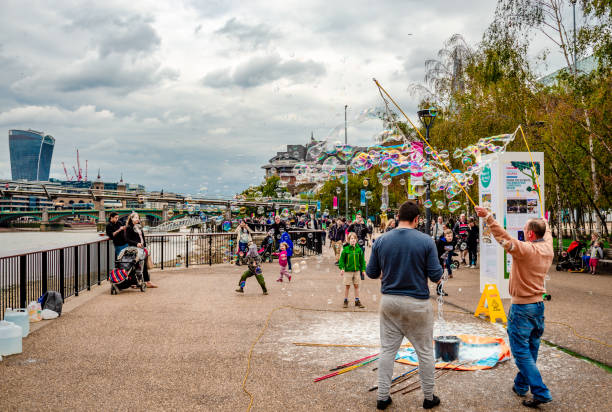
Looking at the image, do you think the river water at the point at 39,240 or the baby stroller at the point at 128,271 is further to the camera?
the river water at the point at 39,240

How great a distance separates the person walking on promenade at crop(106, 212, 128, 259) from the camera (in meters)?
12.4

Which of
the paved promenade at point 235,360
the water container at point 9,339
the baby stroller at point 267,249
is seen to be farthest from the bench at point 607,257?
the water container at point 9,339

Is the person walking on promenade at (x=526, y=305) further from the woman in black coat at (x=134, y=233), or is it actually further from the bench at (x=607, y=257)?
the bench at (x=607, y=257)

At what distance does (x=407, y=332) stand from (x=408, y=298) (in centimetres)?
32

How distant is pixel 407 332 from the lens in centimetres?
446

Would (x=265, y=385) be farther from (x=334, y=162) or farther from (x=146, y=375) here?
(x=334, y=162)

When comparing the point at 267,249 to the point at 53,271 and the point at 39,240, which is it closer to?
the point at 53,271

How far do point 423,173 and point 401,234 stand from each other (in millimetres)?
7634

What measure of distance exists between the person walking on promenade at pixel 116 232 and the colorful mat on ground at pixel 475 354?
336 inches

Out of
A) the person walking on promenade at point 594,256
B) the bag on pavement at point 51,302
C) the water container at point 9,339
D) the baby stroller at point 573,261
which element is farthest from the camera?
the baby stroller at point 573,261

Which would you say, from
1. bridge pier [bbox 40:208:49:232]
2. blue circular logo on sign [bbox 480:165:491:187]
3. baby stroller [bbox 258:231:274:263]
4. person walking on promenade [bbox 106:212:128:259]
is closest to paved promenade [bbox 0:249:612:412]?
person walking on promenade [bbox 106:212:128:259]

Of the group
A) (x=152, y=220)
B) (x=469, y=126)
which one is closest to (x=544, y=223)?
(x=469, y=126)

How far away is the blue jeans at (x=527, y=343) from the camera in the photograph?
4582mm

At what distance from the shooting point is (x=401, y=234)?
4.56m
